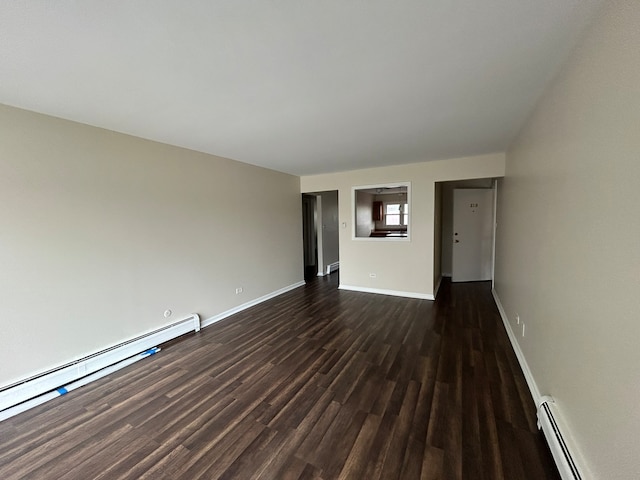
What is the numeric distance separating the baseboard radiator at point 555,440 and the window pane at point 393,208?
8.70 meters

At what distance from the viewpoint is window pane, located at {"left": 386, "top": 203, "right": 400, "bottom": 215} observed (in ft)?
32.9

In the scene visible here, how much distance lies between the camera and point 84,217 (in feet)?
8.25

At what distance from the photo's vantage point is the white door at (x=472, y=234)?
5.59 metres

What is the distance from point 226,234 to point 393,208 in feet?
24.8

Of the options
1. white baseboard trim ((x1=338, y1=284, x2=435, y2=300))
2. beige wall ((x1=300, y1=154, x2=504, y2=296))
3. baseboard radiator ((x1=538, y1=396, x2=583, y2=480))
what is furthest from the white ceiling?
white baseboard trim ((x1=338, y1=284, x2=435, y2=300))

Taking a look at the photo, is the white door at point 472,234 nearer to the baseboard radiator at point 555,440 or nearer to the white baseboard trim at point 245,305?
the white baseboard trim at point 245,305

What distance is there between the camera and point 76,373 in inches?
95.6

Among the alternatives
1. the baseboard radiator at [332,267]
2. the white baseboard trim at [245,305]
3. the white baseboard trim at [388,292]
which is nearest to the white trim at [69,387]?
the white baseboard trim at [245,305]

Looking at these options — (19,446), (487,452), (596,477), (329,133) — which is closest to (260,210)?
(329,133)

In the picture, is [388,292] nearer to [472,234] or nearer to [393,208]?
[472,234]

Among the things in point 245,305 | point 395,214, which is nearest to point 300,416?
point 245,305

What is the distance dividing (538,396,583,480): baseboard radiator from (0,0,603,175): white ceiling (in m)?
2.22

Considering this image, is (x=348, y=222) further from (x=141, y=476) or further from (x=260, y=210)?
(x=141, y=476)

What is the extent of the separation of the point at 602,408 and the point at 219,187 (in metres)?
4.22
